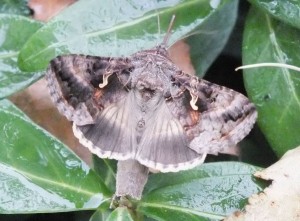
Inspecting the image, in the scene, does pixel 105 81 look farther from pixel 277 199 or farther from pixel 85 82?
pixel 277 199

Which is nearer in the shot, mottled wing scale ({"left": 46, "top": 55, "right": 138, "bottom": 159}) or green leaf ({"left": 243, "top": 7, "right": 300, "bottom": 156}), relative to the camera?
mottled wing scale ({"left": 46, "top": 55, "right": 138, "bottom": 159})

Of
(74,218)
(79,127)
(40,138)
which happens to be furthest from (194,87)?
(74,218)

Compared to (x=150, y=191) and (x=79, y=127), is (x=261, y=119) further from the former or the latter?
(x=79, y=127)

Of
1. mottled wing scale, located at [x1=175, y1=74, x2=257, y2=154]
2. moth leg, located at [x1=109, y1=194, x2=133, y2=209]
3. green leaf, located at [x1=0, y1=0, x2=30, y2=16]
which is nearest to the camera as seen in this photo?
mottled wing scale, located at [x1=175, y1=74, x2=257, y2=154]

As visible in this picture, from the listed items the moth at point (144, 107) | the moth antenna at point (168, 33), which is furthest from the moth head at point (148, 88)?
the moth antenna at point (168, 33)

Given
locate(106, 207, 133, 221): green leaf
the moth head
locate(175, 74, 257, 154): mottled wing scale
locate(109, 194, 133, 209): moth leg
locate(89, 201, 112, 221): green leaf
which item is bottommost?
locate(89, 201, 112, 221): green leaf

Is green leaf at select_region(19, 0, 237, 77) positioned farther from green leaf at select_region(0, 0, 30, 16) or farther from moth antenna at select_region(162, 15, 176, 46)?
green leaf at select_region(0, 0, 30, 16)

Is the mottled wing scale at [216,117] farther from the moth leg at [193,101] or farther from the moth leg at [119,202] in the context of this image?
the moth leg at [119,202]

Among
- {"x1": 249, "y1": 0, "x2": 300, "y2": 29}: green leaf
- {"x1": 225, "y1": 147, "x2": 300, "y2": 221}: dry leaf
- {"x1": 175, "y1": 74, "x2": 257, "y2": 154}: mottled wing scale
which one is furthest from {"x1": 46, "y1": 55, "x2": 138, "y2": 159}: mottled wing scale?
{"x1": 249, "y1": 0, "x2": 300, "y2": 29}: green leaf
